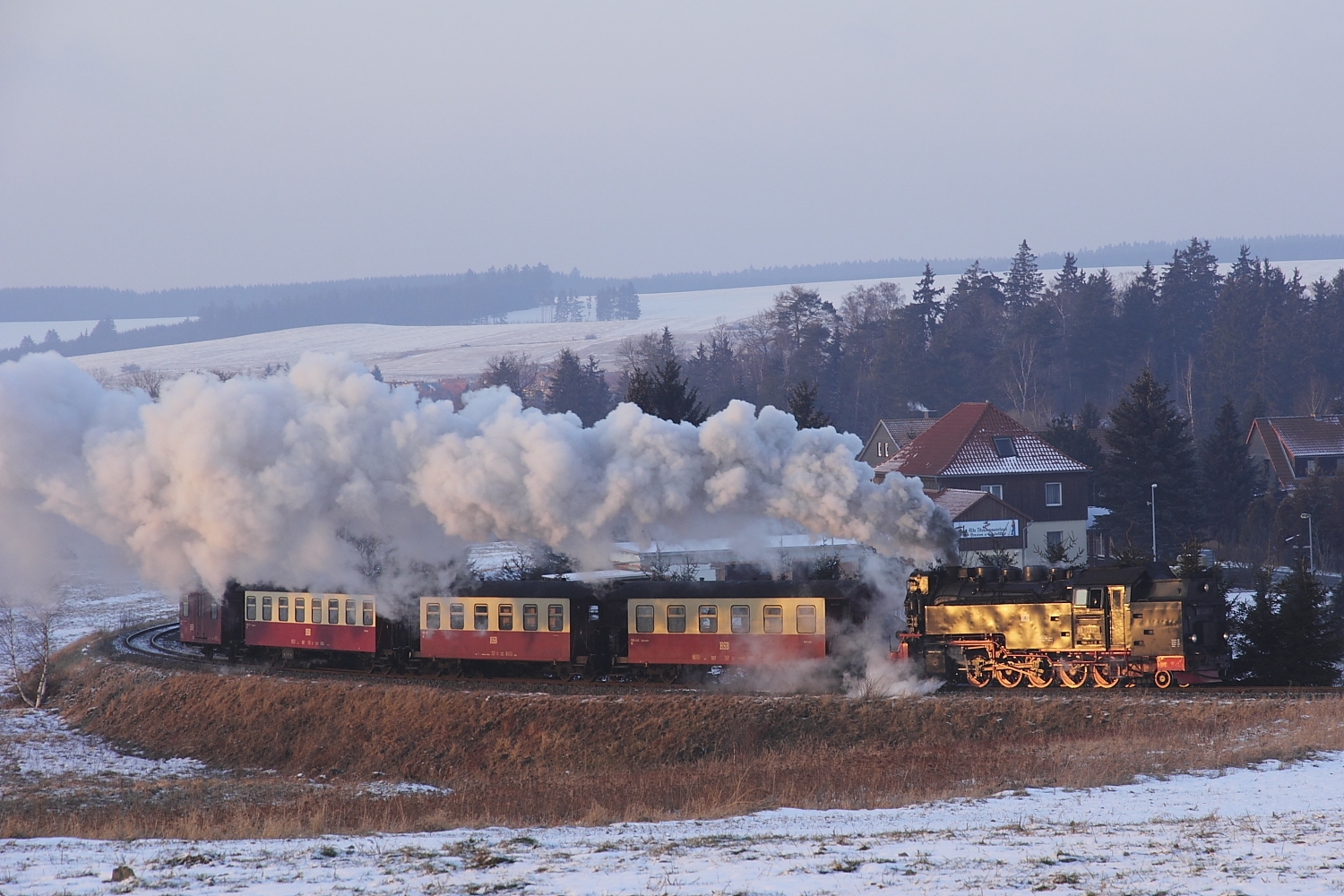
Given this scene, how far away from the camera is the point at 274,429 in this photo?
37906 millimetres

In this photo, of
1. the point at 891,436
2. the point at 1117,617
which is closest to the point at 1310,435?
the point at 891,436

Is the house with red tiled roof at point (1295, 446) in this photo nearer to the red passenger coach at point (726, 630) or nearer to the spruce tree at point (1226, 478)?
the spruce tree at point (1226, 478)

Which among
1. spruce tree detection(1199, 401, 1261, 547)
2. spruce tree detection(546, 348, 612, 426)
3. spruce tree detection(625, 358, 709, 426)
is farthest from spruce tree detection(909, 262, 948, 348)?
spruce tree detection(625, 358, 709, 426)

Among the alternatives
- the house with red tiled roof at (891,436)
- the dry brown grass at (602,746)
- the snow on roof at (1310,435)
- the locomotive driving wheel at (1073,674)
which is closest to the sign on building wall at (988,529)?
the house with red tiled roof at (891,436)

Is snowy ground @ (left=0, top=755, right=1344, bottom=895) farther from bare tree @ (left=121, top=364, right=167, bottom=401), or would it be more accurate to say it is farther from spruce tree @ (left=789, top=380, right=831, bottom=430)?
bare tree @ (left=121, top=364, right=167, bottom=401)

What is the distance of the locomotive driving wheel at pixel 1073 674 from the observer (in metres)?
32.1

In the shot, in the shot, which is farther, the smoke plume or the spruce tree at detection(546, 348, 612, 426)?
the spruce tree at detection(546, 348, 612, 426)

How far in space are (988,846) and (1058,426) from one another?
253 feet

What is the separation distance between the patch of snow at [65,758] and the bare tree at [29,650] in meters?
3.95

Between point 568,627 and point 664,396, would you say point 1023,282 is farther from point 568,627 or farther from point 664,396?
point 568,627

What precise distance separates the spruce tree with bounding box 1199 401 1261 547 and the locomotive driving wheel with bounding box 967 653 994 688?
56628 mm

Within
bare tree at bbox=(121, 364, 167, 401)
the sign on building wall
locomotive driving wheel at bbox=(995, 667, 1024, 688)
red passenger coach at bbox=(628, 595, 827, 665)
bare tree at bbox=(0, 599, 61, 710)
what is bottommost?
bare tree at bbox=(0, 599, 61, 710)

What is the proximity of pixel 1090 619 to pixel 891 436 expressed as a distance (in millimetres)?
59689

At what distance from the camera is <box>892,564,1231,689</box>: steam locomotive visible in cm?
3066
